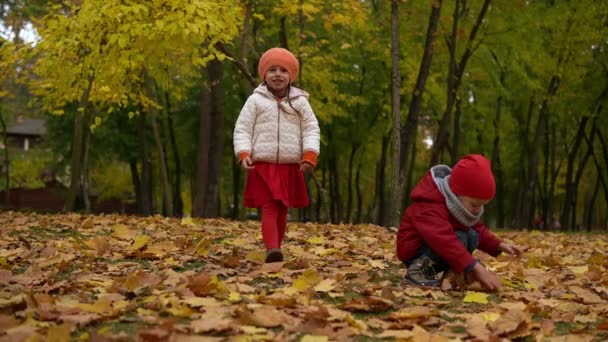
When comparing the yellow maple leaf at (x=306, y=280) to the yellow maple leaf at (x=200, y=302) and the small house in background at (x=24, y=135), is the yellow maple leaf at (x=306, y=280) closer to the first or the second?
the yellow maple leaf at (x=200, y=302)

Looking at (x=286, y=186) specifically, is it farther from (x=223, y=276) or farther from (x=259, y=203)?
(x=223, y=276)

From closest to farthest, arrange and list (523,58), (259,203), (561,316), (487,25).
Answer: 1. (561,316)
2. (259,203)
3. (487,25)
4. (523,58)

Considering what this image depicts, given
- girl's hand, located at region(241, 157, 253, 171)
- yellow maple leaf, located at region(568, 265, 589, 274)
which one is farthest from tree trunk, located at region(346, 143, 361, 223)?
girl's hand, located at region(241, 157, 253, 171)

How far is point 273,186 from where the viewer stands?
583 centimetres

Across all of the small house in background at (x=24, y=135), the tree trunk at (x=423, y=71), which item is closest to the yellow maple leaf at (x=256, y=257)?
the tree trunk at (x=423, y=71)

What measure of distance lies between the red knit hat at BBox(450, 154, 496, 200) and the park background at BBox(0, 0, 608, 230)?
4.47m

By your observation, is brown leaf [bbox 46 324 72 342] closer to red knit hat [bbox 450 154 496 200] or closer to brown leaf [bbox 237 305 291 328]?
brown leaf [bbox 237 305 291 328]

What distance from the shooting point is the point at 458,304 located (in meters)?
4.33

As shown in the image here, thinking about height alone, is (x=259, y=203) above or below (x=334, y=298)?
above

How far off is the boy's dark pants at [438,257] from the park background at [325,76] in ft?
14.4

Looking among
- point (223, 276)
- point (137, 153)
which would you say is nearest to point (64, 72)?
point (223, 276)

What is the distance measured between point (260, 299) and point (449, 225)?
1395 mm

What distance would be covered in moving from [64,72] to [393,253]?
5.99m

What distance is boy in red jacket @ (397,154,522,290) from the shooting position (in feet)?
15.3
